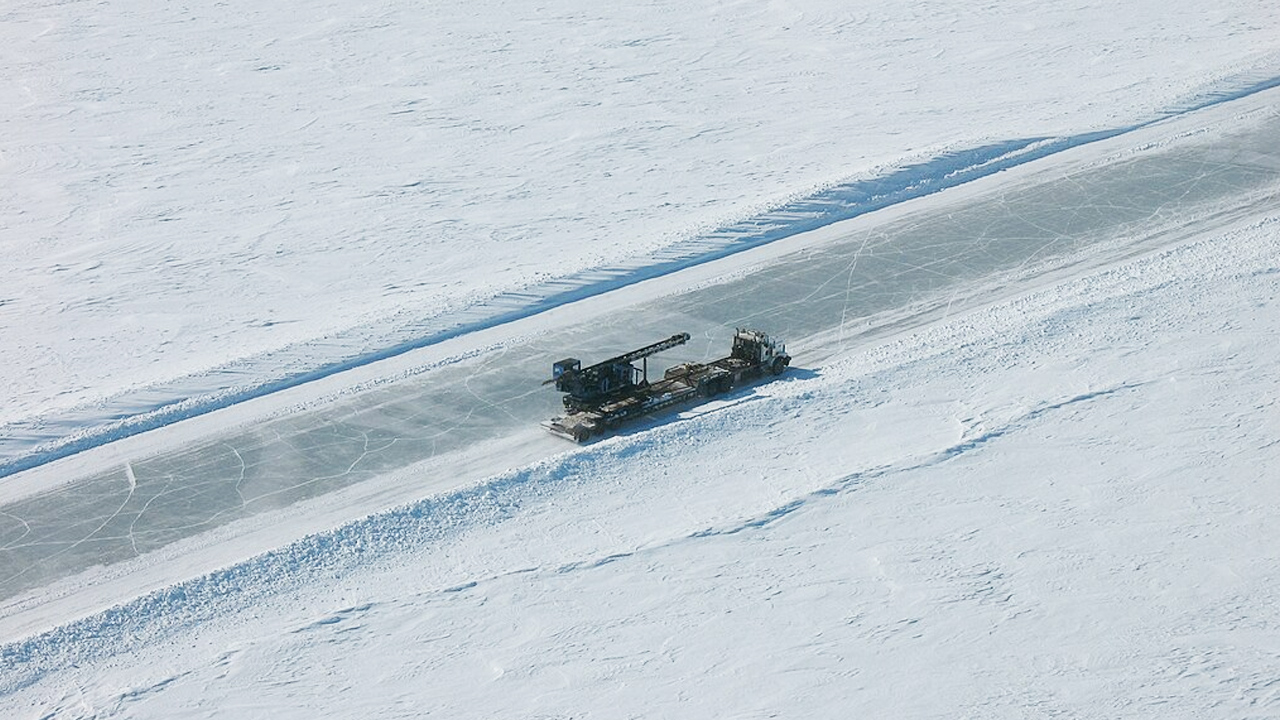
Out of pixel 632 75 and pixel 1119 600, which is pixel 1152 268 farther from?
pixel 632 75

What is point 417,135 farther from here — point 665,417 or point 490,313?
point 665,417

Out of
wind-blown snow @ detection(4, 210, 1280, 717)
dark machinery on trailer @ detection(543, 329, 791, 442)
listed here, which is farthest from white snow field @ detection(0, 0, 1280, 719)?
dark machinery on trailer @ detection(543, 329, 791, 442)

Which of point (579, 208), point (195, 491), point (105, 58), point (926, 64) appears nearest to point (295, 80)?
point (105, 58)

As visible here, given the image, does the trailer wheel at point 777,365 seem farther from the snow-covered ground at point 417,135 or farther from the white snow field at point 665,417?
the snow-covered ground at point 417,135

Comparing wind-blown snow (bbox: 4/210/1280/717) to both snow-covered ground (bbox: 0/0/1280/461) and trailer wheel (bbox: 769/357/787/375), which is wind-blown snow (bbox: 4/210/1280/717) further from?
snow-covered ground (bbox: 0/0/1280/461)

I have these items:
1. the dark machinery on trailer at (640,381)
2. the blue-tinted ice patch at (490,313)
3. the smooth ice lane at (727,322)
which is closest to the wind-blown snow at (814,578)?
the dark machinery on trailer at (640,381)

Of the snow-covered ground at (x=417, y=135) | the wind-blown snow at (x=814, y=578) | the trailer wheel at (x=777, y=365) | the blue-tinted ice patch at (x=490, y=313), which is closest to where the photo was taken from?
the wind-blown snow at (x=814, y=578)
